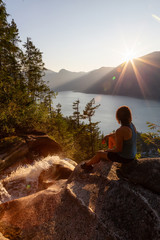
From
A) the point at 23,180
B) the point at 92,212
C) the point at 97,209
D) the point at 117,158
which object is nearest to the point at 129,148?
the point at 117,158

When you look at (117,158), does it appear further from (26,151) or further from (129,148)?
(26,151)

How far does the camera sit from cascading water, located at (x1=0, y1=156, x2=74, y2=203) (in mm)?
5254

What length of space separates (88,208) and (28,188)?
3632 millimetres

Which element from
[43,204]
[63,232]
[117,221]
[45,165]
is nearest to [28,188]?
[45,165]

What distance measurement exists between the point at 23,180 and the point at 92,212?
4216 millimetres

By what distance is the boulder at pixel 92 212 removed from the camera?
2674 millimetres

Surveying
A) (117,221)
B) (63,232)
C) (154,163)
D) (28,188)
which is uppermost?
(154,163)

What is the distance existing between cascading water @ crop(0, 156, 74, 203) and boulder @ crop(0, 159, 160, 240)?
1.46m

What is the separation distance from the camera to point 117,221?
280 cm

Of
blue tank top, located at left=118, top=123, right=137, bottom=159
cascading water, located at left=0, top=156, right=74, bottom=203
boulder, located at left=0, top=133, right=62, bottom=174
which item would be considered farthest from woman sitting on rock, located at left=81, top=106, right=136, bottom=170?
boulder, located at left=0, top=133, right=62, bottom=174

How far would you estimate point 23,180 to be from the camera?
6.04 meters

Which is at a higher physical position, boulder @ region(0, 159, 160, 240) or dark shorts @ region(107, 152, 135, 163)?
dark shorts @ region(107, 152, 135, 163)

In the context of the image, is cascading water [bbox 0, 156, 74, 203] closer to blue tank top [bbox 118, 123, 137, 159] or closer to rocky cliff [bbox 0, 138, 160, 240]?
rocky cliff [bbox 0, 138, 160, 240]

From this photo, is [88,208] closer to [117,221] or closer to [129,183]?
[117,221]
